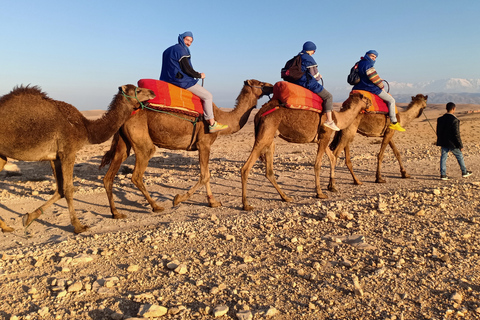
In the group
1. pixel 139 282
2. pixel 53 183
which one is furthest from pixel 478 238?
pixel 53 183

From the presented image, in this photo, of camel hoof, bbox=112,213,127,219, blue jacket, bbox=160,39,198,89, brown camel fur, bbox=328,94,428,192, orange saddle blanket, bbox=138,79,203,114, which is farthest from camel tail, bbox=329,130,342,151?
camel hoof, bbox=112,213,127,219

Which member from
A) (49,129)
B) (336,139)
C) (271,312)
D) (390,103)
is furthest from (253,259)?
(390,103)

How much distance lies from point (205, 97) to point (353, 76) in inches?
187

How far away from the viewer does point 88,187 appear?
10.2 m

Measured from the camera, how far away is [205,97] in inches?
310

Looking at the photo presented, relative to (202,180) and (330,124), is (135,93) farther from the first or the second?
(330,124)

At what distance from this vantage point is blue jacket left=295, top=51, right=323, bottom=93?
321 inches

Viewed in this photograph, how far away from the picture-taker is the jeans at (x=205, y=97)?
7844 mm

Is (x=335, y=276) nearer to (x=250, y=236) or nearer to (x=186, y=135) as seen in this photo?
(x=250, y=236)

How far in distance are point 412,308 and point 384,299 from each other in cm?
27

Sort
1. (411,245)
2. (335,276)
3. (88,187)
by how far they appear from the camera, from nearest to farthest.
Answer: (335,276), (411,245), (88,187)

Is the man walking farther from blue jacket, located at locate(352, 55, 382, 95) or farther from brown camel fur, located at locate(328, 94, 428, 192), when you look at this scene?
blue jacket, located at locate(352, 55, 382, 95)

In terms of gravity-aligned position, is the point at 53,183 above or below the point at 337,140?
below

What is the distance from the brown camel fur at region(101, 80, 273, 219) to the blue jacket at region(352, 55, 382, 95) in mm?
3078
